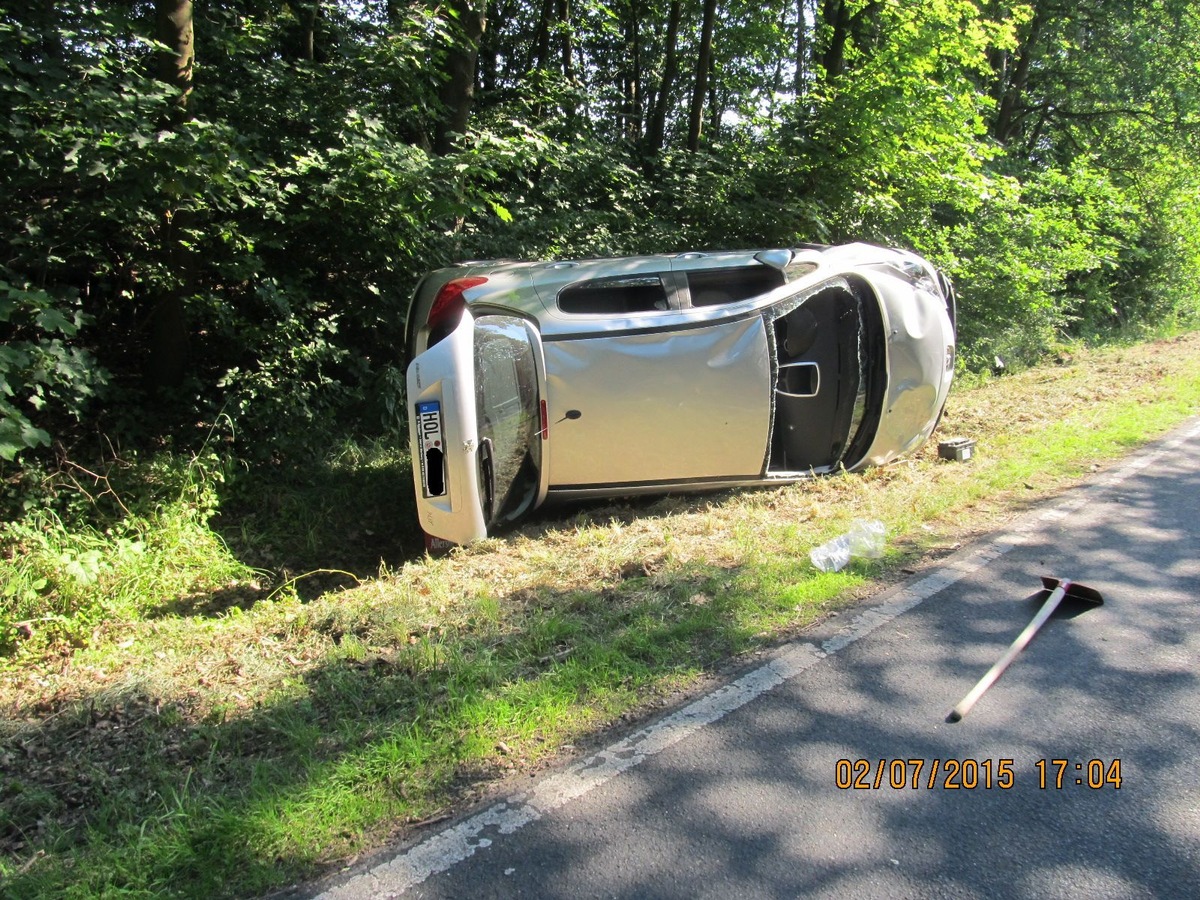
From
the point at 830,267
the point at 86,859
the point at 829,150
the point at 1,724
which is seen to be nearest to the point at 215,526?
the point at 1,724

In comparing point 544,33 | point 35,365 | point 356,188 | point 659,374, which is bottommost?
point 659,374

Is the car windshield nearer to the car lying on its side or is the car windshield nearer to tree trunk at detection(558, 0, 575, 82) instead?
the car lying on its side

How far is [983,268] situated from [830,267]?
26.6 ft

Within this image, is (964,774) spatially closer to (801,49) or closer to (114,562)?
(114,562)

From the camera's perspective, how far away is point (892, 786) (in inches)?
115

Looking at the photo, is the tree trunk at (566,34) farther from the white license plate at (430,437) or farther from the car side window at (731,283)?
the white license plate at (430,437)

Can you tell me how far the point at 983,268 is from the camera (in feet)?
43.8

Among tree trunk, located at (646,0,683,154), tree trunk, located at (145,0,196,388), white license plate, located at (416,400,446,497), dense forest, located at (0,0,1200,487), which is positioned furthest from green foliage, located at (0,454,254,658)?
tree trunk, located at (646,0,683,154)

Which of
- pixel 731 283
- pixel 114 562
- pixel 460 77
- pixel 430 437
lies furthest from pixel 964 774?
pixel 460 77

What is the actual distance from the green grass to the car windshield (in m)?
0.44

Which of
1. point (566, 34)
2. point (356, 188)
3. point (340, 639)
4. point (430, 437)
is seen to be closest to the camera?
point (340, 639)

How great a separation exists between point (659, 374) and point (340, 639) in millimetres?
2827

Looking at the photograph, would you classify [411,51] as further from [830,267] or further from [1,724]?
[1,724]

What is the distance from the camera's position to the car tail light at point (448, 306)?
5.63 metres
